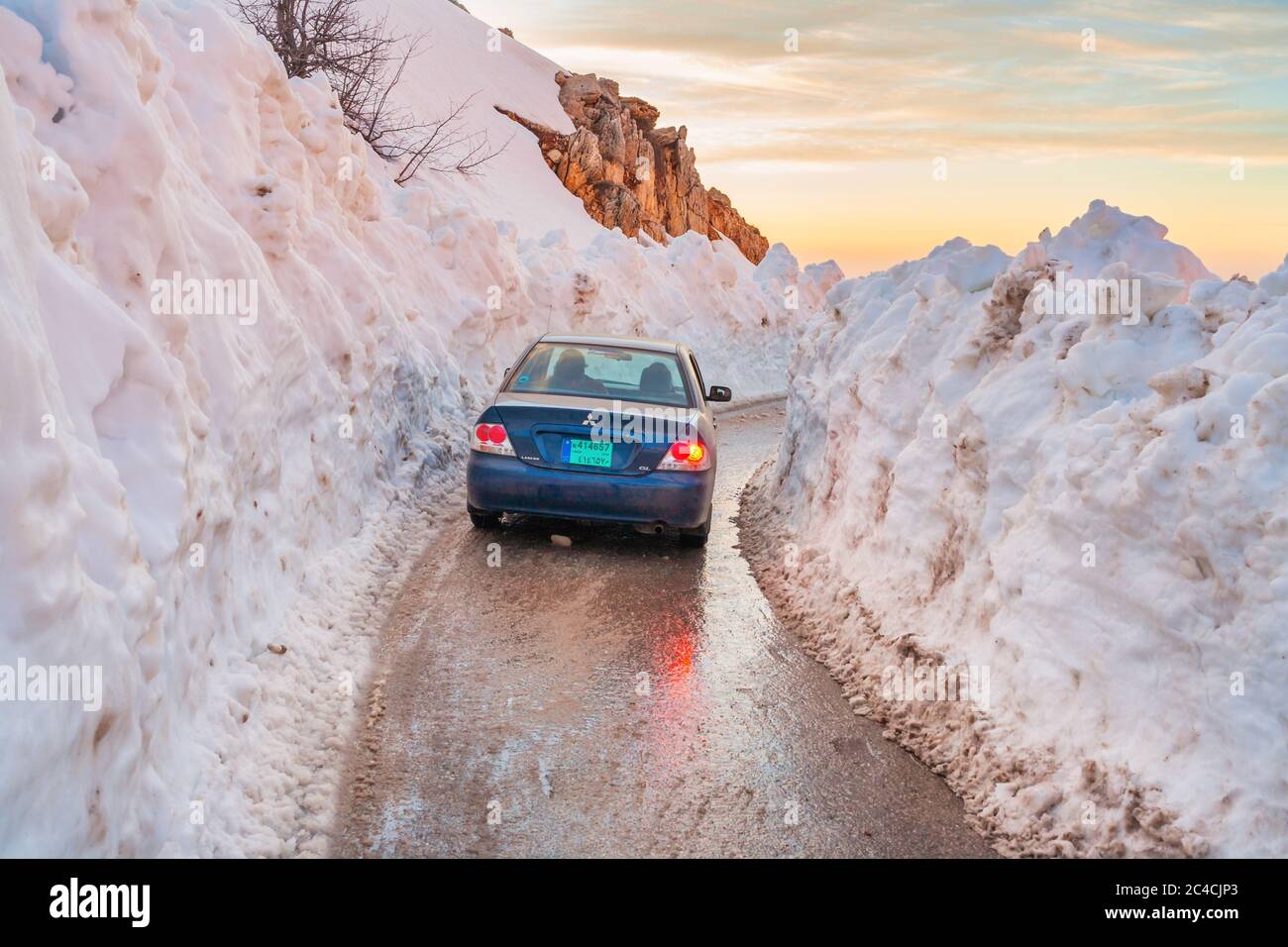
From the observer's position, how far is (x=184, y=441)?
5.10 m

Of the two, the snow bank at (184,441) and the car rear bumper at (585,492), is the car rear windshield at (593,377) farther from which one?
the snow bank at (184,441)

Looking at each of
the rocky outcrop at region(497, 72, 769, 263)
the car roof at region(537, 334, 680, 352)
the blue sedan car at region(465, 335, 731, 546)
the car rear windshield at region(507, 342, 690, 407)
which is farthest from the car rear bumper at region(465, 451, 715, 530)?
the rocky outcrop at region(497, 72, 769, 263)

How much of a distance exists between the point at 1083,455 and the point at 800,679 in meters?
1.99

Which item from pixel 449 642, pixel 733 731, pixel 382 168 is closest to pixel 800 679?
pixel 733 731

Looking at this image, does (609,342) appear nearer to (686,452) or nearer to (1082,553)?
(686,452)

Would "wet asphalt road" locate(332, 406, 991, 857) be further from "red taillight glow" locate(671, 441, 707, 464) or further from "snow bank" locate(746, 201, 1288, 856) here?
"red taillight glow" locate(671, 441, 707, 464)

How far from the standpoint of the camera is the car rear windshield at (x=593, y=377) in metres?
9.09

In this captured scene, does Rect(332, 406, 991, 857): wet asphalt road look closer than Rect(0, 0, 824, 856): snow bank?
No

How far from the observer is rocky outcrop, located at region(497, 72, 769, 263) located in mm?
61750

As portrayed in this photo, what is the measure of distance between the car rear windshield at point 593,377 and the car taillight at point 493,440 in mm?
534

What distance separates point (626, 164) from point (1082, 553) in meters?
62.0

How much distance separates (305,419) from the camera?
27.0 feet

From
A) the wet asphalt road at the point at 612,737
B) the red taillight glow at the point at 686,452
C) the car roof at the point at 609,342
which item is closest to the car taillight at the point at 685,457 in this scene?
the red taillight glow at the point at 686,452

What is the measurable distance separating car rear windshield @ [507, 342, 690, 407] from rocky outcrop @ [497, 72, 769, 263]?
1988 inches
